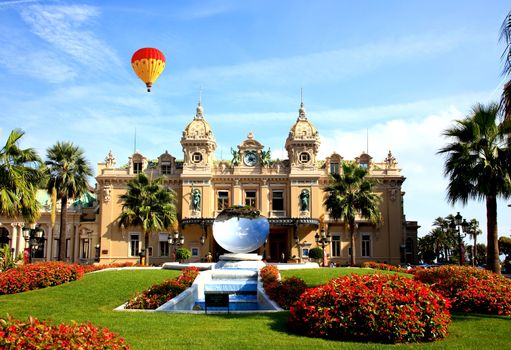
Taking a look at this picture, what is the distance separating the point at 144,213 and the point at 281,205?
1466cm

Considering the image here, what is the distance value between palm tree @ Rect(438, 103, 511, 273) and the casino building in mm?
28213

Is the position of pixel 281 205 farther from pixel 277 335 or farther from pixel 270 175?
pixel 277 335

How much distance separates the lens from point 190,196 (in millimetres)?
49344

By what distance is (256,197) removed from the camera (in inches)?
Result: 1977

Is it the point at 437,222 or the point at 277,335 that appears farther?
the point at 437,222

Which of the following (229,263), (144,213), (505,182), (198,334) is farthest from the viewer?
(144,213)

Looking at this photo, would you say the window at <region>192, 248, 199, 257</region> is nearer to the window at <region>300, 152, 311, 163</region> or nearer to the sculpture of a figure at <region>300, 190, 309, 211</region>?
the sculpture of a figure at <region>300, 190, 309, 211</region>

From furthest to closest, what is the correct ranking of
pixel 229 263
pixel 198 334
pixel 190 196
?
pixel 190 196 < pixel 229 263 < pixel 198 334

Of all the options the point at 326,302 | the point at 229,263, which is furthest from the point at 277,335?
the point at 229,263

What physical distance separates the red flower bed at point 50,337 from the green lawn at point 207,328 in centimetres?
246

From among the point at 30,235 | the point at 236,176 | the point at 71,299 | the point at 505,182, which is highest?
the point at 236,176

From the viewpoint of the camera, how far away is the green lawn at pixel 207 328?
10875 mm

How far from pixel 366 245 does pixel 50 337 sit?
45.2 m

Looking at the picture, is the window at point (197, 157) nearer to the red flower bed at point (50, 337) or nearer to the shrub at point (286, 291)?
the shrub at point (286, 291)
